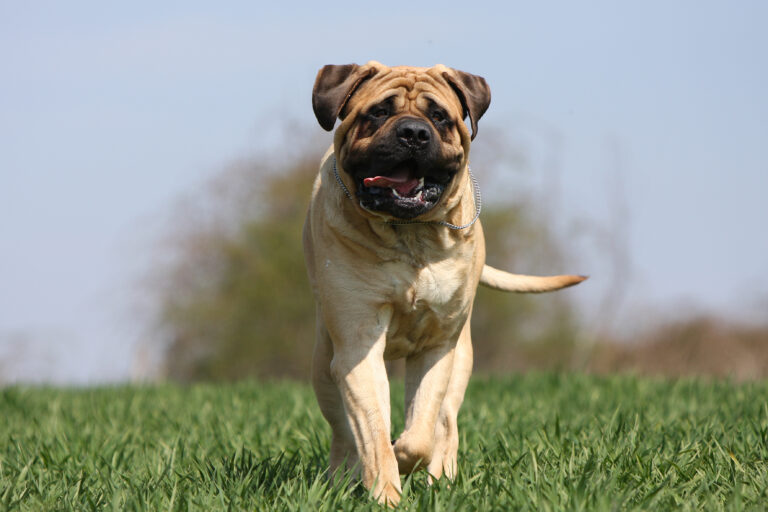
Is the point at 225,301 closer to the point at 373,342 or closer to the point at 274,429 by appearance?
the point at 274,429

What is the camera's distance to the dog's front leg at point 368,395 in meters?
4.04

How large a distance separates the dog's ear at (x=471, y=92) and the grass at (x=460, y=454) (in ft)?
5.52

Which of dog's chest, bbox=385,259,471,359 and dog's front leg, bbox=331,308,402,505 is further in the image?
dog's chest, bbox=385,259,471,359

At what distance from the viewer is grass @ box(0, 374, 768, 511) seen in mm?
3676

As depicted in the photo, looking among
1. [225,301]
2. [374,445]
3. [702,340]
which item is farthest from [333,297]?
[225,301]

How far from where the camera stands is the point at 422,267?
4.21m

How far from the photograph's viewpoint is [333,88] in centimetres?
431

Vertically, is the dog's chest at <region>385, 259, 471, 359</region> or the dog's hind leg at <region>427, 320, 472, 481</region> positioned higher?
the dog's chest at <region>385, 259, 471, 359</region>

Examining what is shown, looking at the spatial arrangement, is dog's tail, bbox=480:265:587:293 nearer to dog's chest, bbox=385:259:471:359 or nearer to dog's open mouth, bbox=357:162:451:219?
dog's chest, bbox=385:259:471:359

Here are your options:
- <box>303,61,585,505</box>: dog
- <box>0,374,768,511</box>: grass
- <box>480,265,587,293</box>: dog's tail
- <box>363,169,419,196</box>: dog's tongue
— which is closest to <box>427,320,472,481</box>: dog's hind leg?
<box>303,61,585,505</box>: dog

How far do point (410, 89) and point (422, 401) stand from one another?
151cm

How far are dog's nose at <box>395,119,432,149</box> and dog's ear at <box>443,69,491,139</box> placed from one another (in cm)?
51

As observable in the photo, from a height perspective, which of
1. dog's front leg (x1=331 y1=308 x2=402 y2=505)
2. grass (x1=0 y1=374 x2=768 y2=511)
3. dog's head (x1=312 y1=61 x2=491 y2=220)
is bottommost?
grass (x1=0 y1=374 x2=768 y2=511)

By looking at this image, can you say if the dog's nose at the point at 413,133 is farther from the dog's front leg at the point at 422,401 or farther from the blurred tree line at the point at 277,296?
the blurred tree line at the point at 277,296
